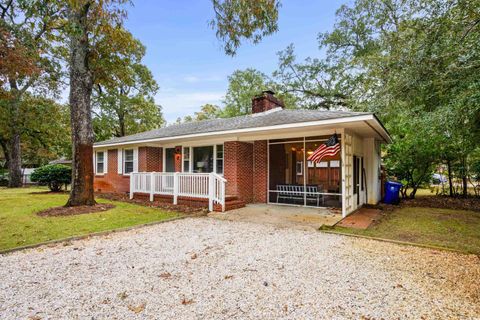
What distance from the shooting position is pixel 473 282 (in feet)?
11.5

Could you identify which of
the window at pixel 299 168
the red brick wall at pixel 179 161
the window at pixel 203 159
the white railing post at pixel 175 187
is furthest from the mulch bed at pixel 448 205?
the red brick wall at pixel 179 161

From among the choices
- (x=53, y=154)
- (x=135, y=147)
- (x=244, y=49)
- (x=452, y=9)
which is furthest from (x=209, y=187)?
(x=53, y=154)

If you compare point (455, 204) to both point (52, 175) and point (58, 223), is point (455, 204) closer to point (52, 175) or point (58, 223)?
point (58, 223)

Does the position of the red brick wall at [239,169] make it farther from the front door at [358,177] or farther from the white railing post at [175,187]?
the front door at [358,177]

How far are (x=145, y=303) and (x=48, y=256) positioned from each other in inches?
112

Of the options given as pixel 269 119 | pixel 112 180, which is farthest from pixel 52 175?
pixel 269 119

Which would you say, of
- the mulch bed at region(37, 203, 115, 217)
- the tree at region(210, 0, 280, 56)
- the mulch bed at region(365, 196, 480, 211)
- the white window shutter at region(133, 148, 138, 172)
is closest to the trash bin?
the mulch bed at region(365, 196, 480, 211)

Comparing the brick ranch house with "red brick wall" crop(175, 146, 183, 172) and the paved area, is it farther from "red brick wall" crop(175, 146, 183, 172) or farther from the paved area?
the paved area

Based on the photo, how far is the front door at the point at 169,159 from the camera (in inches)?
517

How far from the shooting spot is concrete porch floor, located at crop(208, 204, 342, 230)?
278 inches

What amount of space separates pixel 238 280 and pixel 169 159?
10.5 metres

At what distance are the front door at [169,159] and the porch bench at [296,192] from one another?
5.83 m

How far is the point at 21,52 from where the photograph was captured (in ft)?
20.9

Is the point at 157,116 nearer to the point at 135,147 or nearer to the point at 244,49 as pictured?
the point at 135,147
